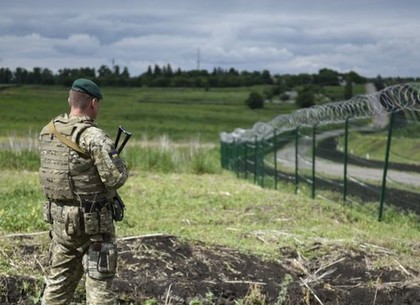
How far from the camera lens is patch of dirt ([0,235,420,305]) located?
5.87 m

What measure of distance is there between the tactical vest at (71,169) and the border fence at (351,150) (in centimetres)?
495

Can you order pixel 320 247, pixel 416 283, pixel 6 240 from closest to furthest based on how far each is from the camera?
pixel 416 283 < pixel 6 240 < pixel 320 247

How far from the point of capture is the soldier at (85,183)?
4.64m

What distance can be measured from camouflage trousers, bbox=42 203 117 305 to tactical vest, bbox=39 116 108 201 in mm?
264

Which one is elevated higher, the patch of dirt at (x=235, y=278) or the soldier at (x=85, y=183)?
the soldier at (x=85, y=183)

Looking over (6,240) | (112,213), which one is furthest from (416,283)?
(6,240)

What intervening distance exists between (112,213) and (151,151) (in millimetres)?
17277

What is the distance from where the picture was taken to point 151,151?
22078 millimetres

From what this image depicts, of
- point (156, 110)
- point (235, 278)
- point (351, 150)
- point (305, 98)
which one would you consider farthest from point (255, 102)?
point (235, 278)

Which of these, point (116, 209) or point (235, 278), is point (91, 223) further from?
point (235, 278)

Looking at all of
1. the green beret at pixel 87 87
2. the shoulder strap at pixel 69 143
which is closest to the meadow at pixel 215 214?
the shoulder strap at pixel 69 143

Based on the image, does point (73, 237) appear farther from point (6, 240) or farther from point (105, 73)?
point (105, 73)

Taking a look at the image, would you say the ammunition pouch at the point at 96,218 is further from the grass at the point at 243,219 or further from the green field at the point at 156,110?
the green field at the point at 156,110

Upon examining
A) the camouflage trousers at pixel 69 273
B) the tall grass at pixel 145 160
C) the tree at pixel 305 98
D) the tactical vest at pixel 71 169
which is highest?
the tactical vest at pixel 71 169
